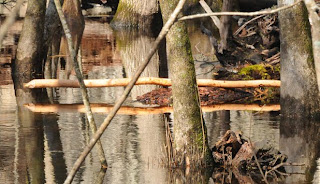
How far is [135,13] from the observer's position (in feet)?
125

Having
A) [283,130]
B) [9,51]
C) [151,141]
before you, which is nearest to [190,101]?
[151,141]

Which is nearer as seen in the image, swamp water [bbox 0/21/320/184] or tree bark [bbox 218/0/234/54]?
swamp water [bbox 0/21/320/184]

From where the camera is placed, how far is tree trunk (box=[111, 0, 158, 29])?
37.3 meters

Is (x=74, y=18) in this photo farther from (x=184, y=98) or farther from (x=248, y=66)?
(x=184, y=98)

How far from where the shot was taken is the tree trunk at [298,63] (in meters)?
12.9

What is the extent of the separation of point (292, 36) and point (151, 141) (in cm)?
350

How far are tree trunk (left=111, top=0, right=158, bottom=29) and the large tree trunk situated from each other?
1920 centimetres

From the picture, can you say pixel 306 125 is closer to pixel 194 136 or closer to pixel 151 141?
pixel 151 141

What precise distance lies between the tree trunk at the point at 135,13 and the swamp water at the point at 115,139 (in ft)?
62.8

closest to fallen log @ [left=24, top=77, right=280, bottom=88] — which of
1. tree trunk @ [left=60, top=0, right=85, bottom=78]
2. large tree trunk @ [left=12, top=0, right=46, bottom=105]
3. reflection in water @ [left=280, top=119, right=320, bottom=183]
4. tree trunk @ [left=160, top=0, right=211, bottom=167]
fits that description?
large tree trunk @ [left=12, top=0, right=46, bottom=105]

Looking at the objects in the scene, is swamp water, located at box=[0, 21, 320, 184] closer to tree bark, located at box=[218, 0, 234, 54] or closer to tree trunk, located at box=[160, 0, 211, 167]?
tree trunk, located at box=[160, 0, 211, 167]

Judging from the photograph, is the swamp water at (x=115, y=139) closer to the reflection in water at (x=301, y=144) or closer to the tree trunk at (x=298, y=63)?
the reflection in water at (x=301, y=144)

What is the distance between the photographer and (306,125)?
13047 mm

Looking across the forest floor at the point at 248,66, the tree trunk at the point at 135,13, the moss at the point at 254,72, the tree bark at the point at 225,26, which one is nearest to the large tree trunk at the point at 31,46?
the forest floor at the point at 248,66
